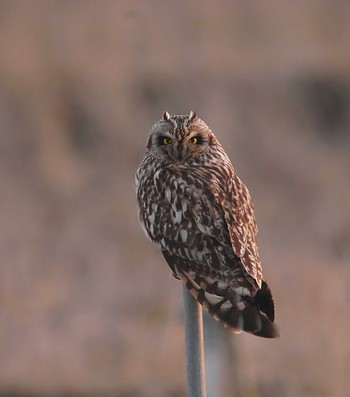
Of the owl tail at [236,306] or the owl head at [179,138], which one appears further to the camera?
the owl head at [179,138]

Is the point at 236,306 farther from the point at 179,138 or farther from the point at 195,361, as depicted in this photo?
the point at 179,138

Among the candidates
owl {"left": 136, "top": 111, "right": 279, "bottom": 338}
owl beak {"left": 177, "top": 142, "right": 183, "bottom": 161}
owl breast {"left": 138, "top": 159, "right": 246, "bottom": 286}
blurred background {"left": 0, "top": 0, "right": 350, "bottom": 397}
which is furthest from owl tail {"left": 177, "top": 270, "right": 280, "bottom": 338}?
blurred background {"left": 0, "top": 0, "right": 350, "bottom": 397}

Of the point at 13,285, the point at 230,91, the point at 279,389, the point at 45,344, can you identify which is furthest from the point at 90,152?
the point at 279,389

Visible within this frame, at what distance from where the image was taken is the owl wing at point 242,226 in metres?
3.70

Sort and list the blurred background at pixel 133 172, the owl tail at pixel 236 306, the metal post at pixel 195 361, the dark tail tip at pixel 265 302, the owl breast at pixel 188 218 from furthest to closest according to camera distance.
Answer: the blurred background at pixel 133 172
the owl breast at pixel 188 218
the dark tail tip at pixel 265 302
the owl tail at pixel 236 306
the metal post at pixel 195 361

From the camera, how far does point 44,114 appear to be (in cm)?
1559

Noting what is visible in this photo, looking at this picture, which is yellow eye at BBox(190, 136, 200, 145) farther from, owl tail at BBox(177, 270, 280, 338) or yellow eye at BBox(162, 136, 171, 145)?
owl tail at BBox(177, 270, 280, 338)

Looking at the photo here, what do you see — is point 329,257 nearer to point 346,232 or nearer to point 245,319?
point 346,232

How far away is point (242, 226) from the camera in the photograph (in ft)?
12.9

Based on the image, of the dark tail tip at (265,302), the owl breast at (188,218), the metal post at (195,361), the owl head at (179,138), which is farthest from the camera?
the owl head at (179,138)

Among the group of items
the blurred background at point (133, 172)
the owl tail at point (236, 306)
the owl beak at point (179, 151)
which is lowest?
the owl tail at point (236, 306)

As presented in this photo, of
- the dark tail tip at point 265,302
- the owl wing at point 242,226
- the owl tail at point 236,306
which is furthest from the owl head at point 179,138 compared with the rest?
the dark tail tip at point 265,302

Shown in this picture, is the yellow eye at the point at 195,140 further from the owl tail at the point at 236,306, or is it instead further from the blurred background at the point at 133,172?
the blurred background at the point at 133,172

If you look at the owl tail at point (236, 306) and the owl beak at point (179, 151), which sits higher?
the owl beak at point (179, 151)
